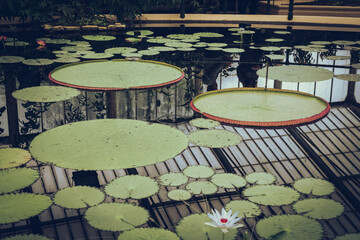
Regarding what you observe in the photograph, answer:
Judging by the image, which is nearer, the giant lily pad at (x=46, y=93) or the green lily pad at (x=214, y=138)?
the green lily pad at (x=214, y=138)

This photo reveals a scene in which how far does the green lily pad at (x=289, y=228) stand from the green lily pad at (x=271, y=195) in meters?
0.14

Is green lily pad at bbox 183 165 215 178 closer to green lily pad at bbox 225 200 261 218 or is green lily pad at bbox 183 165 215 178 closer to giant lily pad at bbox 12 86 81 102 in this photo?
green lily pad at bbox 225 200 261 218

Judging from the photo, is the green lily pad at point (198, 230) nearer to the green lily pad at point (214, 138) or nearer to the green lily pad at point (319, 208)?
the green lily pad at point (319, 208)

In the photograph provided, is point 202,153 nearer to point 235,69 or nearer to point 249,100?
point 249,100

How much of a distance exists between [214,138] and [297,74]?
1.75 metres

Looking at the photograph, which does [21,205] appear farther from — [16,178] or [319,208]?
[319,208]

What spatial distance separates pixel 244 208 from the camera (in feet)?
6.77

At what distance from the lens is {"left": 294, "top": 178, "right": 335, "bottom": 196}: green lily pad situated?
2.24m

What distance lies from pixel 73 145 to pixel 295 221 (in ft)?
4.47

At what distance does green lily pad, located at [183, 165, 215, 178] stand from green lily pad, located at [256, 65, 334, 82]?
1813 mm

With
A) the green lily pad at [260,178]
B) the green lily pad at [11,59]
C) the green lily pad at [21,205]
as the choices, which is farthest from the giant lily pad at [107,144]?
the green lily pad at [11,59]

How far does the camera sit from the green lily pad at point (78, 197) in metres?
2.05

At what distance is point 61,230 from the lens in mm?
1949

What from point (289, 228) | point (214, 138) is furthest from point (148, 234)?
point (214, 138)
